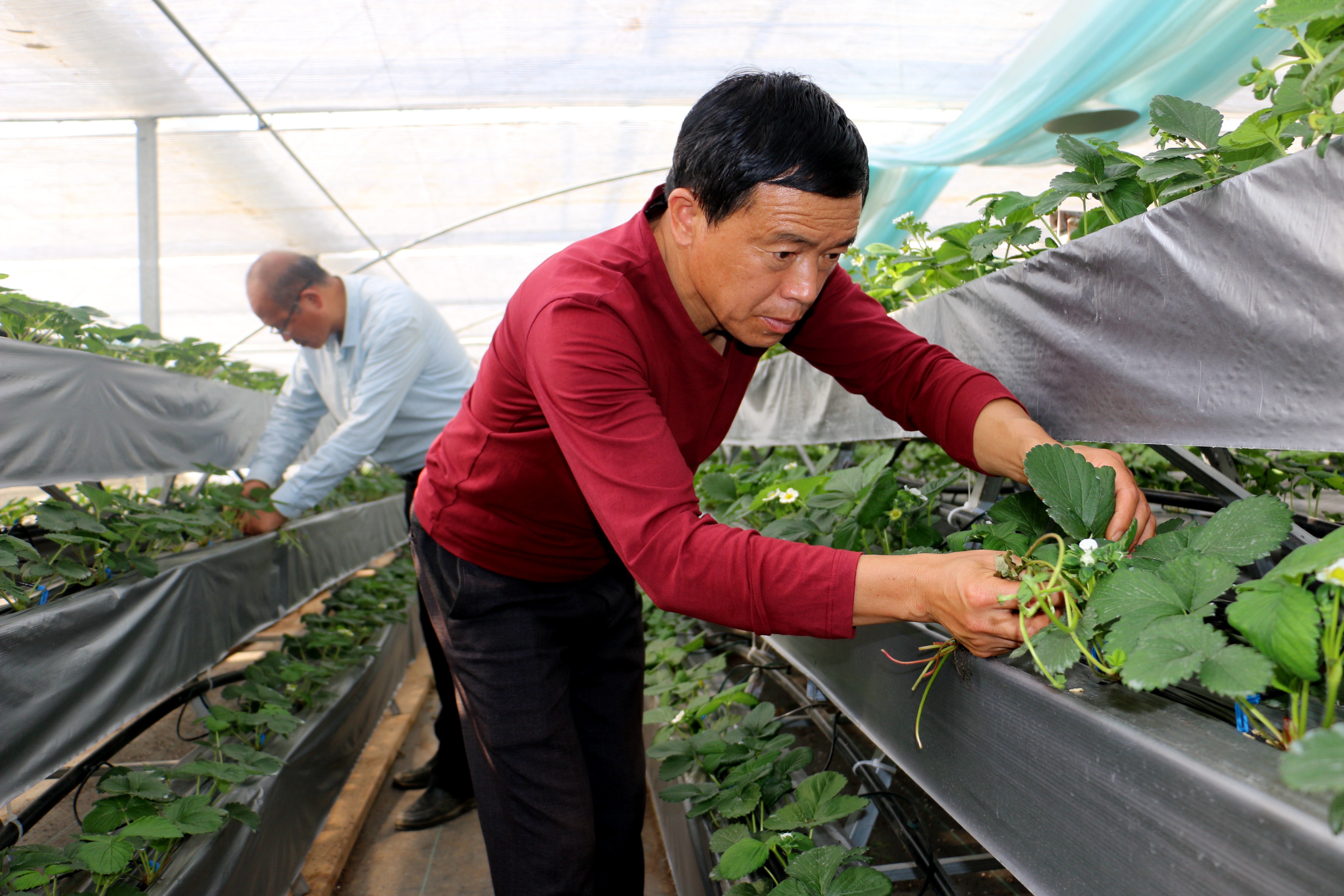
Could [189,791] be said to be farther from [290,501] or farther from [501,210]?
[501,210]

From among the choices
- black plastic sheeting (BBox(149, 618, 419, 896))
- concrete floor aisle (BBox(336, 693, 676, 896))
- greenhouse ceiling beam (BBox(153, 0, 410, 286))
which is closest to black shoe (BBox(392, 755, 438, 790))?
concrete floor aisle (BBox(336, 693, 676, 896))

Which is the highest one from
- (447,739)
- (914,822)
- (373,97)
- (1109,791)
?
(373,97)

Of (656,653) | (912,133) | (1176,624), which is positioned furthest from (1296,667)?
(912,133)

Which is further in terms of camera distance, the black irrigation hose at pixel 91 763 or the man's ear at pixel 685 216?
the black irrigation hose at pixel 91 763

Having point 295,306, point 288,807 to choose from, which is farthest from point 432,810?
point 295,306

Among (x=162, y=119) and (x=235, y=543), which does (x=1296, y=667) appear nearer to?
(x=235, y=543)

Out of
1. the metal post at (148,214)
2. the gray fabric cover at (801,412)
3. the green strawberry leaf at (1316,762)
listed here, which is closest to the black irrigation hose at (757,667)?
the gray fabric cover at (801,412)

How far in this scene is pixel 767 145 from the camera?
0.97 m

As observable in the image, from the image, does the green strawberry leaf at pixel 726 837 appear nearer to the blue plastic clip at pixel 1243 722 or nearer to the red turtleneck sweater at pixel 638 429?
the red turtleneck sweater at pixel 638 429

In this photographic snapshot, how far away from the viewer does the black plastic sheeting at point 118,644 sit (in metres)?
1.51

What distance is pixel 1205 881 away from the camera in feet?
1.86

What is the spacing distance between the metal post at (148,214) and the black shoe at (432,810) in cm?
227

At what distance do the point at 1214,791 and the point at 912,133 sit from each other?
5234 millimetres

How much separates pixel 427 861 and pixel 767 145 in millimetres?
2534
